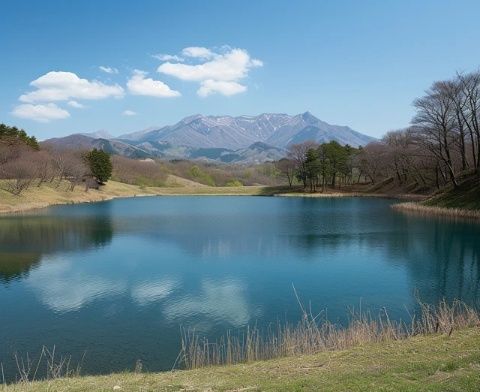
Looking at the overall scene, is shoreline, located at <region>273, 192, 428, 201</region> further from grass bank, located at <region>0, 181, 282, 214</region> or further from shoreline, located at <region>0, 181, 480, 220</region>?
grass bank, located at <region>0, 181, 282, 214</region>

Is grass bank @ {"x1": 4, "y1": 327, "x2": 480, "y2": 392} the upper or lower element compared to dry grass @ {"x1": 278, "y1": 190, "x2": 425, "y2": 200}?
lower

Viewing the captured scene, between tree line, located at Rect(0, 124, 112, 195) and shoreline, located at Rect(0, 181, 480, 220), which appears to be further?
tree line, located at Rect(0, 124, 112, 195)

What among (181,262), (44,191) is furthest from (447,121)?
(44,191)

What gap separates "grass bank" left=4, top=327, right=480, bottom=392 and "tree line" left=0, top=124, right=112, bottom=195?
2931 inches

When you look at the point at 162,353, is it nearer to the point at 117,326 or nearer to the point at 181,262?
the point at 117,326

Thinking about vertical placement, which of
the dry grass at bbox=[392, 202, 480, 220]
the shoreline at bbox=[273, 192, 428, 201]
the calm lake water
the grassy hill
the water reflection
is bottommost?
the calm lake water

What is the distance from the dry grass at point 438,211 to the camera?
4778 cm

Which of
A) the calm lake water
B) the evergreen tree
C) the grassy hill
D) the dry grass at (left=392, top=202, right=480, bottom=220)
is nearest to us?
the calm lake water

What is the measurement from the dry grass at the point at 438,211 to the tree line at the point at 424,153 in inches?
184

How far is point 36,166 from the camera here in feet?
269

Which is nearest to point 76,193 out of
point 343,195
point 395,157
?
point 343,195

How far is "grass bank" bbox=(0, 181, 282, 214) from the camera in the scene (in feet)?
240

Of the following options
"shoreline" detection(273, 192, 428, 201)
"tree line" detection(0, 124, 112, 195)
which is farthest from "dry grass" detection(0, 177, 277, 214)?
"shoreline" detection(273, 192, 428, 201)

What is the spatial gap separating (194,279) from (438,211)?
40.6 m
